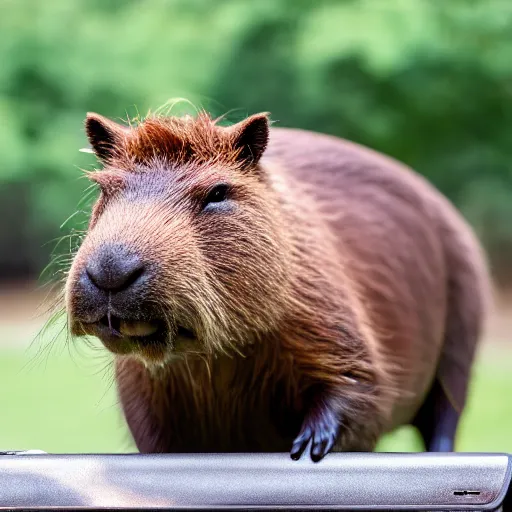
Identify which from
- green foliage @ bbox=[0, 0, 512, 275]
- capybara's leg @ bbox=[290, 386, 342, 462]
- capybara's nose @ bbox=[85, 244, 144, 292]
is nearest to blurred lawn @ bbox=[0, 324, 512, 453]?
green foliage @ bbox=[0, 0, 512, 275]

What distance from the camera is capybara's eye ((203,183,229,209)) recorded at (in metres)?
1.98

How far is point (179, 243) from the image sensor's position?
72.7 inches

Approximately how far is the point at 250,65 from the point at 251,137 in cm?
485

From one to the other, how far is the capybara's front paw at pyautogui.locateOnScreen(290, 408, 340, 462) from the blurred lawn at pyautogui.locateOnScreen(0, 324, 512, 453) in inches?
79.3

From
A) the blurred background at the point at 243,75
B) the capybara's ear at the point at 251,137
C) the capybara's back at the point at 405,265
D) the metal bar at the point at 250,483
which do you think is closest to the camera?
the metal bar at the point at 250,483

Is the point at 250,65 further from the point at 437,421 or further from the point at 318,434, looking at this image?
the point at 318,434

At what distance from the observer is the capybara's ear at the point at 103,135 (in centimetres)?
209

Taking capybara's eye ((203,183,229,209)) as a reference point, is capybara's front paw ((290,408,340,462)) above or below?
below

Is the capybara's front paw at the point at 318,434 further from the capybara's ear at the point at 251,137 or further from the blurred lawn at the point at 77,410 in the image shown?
the blurred lawn at the point at 77,410

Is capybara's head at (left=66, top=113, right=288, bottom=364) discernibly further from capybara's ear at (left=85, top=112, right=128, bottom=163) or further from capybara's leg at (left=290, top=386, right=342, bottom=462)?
capybara's leg at (left=290, top=386, right=342, bottom=462)

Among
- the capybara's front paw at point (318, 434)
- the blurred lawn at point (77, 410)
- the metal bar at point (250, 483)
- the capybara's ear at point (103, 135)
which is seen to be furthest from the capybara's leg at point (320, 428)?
the blurred lawn at point (77, 410)

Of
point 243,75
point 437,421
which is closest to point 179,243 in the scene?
point 437,421

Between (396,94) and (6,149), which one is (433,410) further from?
(396,94)

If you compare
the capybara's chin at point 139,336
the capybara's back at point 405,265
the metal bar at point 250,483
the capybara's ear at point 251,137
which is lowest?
the capybara's back at point 405,265
